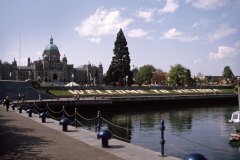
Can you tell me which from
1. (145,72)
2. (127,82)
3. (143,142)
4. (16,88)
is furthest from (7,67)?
(143,142)

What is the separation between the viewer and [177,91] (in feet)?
341

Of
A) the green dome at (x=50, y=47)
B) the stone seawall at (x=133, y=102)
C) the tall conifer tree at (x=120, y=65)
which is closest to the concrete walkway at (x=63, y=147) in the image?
the stone seawall at (x=133, y=102)

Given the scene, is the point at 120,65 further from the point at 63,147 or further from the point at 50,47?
the point at 50,47

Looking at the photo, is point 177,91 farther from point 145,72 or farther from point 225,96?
point 145,72

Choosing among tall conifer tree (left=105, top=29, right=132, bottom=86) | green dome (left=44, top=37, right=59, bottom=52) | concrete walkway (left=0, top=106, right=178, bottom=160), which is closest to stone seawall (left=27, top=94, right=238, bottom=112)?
tall conifer tree (left=105, top=29, right=132, bottom=86)

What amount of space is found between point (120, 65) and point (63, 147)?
89.3m

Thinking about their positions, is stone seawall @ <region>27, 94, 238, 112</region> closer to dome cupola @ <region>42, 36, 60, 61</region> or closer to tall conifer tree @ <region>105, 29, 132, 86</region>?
tall conifer tree @ <region>105, 29, 132, 86</region>

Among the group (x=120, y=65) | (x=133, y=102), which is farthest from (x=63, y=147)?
(x=120, y=65)

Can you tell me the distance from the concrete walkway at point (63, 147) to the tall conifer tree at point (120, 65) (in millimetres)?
83538

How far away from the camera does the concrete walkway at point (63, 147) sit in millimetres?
14234

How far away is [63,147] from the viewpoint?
1639cm

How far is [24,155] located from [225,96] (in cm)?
8598

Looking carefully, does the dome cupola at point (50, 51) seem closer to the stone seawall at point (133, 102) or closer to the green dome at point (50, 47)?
the green dome at point (50, 47)

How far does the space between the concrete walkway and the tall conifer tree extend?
8354 cm
